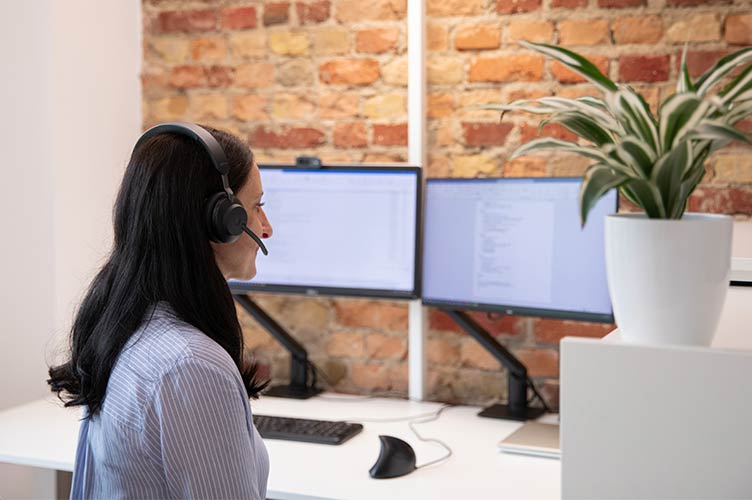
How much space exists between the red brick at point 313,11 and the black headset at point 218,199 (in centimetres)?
123

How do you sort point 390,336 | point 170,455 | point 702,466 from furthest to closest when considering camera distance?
point 390,336
point 170,455
point 702,466

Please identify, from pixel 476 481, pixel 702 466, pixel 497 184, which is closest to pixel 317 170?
pixel 497 184

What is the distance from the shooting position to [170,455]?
1.23m

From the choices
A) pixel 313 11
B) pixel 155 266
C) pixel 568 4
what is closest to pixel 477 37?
pixel 568 4

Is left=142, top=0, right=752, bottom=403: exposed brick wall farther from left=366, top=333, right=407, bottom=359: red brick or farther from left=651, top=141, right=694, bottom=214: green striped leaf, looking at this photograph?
left=651, top=141, right=694, bottom=214: green striped leaf

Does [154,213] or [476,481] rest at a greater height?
[154,213]

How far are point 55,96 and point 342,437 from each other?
1.18m

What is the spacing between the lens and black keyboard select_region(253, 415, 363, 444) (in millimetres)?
2076

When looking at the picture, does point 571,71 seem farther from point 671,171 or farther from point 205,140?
point 671,171

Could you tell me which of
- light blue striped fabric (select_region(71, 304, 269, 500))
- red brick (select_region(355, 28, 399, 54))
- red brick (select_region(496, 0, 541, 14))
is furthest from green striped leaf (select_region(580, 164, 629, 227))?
red brick (select_region(355, 28, 399, 54))

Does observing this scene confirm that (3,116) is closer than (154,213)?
No

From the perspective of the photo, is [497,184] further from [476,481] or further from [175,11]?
[175,11]

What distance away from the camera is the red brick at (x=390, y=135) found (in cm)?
249

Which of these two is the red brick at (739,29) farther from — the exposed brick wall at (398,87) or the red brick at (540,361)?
the red brick at (540,361)
